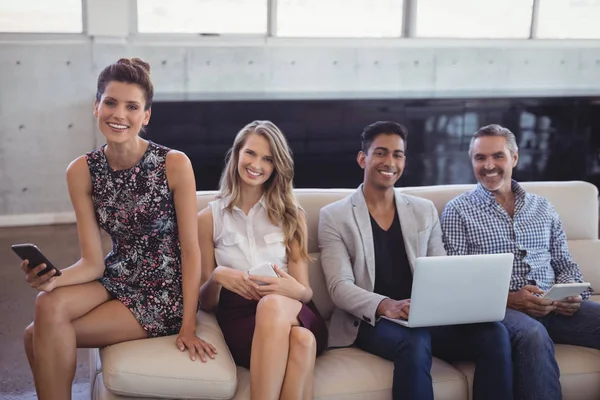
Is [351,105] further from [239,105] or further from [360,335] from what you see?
[360,335]

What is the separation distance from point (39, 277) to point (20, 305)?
86.0 inches

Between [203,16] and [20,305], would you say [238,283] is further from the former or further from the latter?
[203,16]

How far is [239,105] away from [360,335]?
319cm

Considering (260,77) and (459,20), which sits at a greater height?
(459,20)

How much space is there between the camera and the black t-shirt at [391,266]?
288 cm

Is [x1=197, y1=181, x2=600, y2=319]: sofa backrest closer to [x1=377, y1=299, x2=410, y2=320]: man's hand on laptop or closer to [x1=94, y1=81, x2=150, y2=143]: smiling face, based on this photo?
[x1=377, y1=299, x2=410, y2=320]: man's hand on laptop

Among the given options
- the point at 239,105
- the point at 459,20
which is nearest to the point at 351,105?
the point at 239,105

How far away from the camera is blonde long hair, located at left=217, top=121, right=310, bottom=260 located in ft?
9.08

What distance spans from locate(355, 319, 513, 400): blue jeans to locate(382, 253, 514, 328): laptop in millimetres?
68

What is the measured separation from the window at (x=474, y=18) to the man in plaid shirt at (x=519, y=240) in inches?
153

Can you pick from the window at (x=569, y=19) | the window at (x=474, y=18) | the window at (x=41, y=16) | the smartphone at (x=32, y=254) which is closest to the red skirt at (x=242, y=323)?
the smartphone at (x=32, y=254)

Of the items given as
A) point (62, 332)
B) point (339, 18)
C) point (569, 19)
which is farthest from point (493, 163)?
point (569, 19)

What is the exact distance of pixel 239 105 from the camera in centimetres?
562

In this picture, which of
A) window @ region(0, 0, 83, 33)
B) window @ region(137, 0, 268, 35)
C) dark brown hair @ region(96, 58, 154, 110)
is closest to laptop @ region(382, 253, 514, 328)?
dark brown hair @ region(96, 58, 154, 110)
